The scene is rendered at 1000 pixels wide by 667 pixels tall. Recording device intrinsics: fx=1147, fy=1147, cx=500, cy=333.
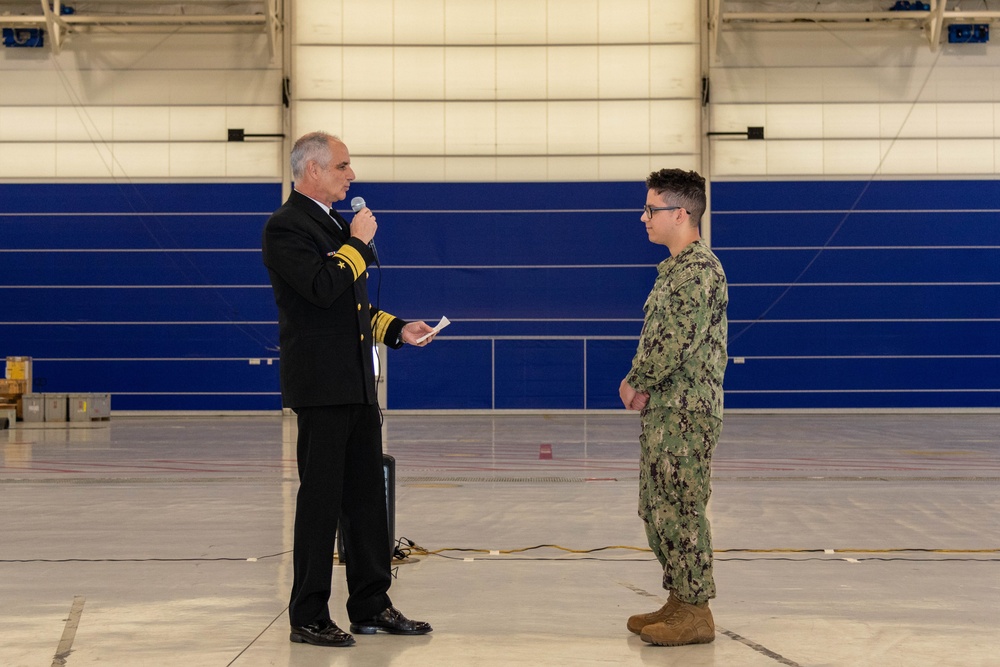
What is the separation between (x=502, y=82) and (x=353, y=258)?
79.1ft

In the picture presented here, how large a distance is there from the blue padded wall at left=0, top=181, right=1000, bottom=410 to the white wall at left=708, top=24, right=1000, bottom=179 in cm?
56

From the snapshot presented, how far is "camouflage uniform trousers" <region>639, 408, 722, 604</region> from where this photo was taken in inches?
191

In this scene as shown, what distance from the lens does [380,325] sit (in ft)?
18.3

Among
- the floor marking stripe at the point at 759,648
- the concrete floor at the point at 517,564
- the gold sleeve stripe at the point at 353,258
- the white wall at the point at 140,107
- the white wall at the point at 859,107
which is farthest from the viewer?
the white wall at the point at 140,107

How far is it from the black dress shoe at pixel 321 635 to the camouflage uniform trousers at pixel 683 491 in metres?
1.40

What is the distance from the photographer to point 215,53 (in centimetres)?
2823

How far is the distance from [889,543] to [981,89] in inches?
932

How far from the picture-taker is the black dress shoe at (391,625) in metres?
4.98

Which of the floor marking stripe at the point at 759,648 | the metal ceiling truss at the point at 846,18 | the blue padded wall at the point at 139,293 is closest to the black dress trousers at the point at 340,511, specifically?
the floor marking stripe at the point at 759,648

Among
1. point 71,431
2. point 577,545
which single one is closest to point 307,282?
point 577,545

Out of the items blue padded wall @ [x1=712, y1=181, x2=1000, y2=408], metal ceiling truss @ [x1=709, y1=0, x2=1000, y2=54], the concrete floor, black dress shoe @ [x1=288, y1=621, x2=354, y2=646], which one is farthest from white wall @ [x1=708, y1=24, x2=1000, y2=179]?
black dress shoe @ [x1=288, y1=621, x2=354, y2=646]

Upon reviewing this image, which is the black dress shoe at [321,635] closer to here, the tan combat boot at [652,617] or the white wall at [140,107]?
the tan combat boot at [652,617]

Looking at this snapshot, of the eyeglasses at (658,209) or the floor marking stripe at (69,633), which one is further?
the eyeglasses at (658,209)

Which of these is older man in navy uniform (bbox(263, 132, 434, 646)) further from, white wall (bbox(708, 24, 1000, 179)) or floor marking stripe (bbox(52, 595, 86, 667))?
white wall (bbox(708, 24, 1000, 179))
